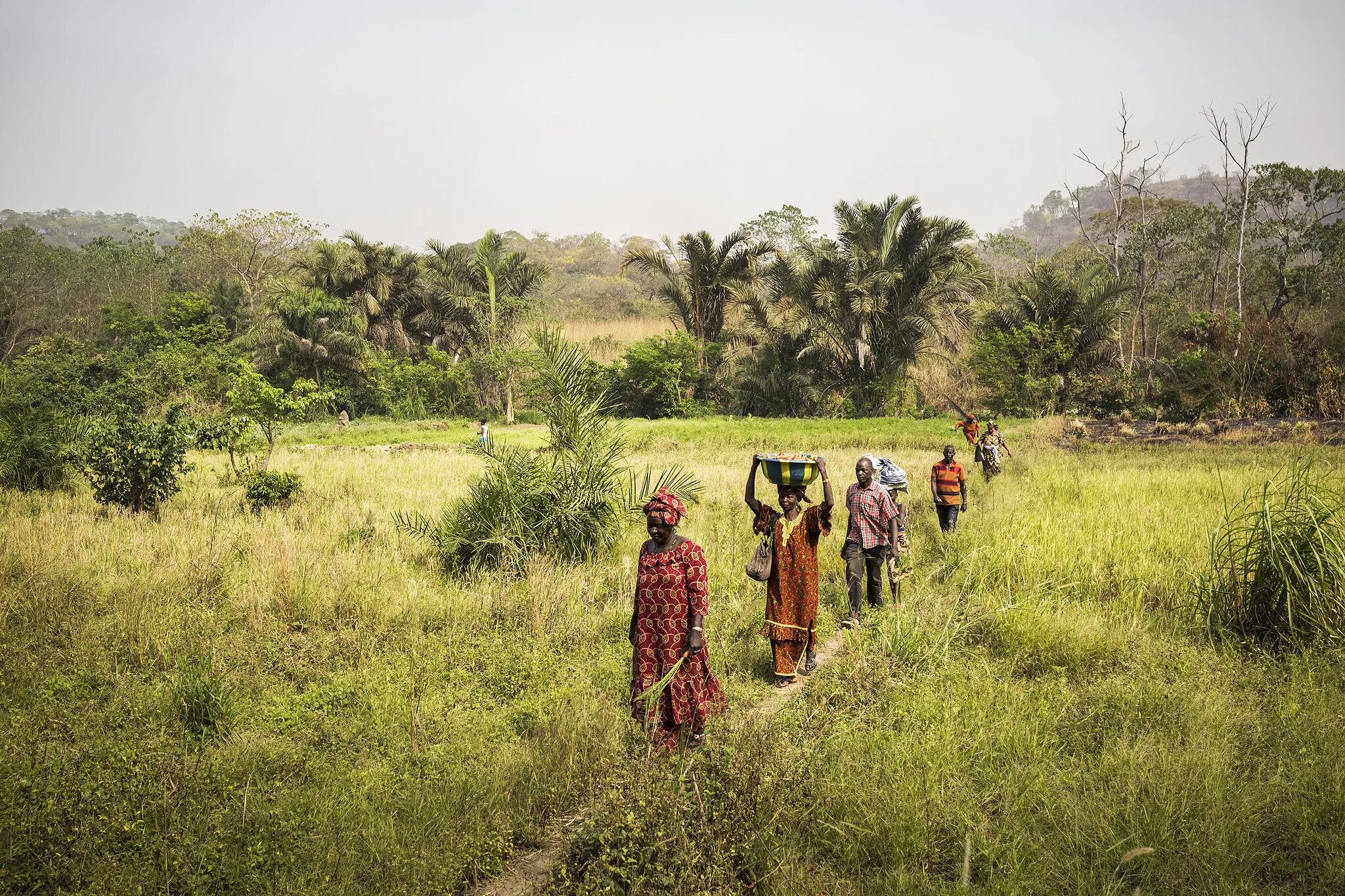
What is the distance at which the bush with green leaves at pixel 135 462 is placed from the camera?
1051 centimetres

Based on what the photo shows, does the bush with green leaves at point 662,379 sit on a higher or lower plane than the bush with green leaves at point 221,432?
higher

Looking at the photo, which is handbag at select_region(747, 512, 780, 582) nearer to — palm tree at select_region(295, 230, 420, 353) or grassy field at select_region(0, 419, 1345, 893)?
grassy field at select_region(0, 419, 1345, 893)

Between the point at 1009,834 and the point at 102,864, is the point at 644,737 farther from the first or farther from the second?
the point at 102,864

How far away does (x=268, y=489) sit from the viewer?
11453mm

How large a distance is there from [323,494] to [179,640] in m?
6.80

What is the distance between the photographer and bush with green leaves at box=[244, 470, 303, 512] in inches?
448

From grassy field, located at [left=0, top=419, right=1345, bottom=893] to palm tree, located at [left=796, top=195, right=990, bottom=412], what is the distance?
1934 cm

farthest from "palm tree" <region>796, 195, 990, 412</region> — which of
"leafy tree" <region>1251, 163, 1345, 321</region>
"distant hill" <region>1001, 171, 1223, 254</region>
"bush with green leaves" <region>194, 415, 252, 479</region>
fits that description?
"distant hill" <region>1001, 171, 1223, 254</region>

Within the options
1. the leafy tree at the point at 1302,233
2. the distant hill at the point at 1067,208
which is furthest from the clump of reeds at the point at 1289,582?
the distant hill at the point at 1067,208

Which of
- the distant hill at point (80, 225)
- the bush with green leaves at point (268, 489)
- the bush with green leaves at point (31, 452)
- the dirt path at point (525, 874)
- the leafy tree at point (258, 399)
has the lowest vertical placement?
the dirt path at point (525, 874)

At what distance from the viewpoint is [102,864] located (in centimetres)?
357

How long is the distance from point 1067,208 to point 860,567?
117780mm

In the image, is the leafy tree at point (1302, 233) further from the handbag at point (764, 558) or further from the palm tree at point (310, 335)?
the palm tree at point (310, 335)

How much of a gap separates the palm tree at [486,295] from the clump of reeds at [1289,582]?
25878 mm
